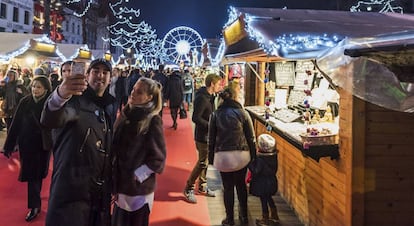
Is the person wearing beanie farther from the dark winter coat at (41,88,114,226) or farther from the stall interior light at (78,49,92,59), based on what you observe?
the stall interior light at (78,49,92,59)

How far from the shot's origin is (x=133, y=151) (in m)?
3.12

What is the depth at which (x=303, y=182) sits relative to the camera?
4863 millimetres

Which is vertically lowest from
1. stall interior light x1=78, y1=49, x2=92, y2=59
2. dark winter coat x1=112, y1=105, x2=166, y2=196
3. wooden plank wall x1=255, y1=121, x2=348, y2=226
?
Answer: wooden plank wall x1=255, y1=121, x2=348, y2=226

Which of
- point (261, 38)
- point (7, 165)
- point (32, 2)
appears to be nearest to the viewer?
point (261, 38)

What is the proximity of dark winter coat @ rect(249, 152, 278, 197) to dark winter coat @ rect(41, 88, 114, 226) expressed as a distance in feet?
7.12

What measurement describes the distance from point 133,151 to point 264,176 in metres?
1.91

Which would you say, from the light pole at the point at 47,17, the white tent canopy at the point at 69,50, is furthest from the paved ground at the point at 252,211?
the light pole at the point at 47,17

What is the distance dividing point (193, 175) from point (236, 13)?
2.63m

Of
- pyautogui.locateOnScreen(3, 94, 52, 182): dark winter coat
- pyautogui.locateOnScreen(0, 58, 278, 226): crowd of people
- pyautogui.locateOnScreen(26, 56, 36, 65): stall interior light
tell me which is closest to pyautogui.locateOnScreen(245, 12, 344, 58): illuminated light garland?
pyautogui.locateOnScreen(0, 58, 278, 226): crowd of people

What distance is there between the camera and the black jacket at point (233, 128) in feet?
14.6

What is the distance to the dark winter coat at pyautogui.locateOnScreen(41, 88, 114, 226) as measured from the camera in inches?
104

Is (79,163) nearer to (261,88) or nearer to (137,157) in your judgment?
(137,157)

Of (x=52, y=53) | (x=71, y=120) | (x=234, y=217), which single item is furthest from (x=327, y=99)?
(x=52, y=53)

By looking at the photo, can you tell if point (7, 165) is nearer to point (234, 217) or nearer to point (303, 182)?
point (234, 217)
